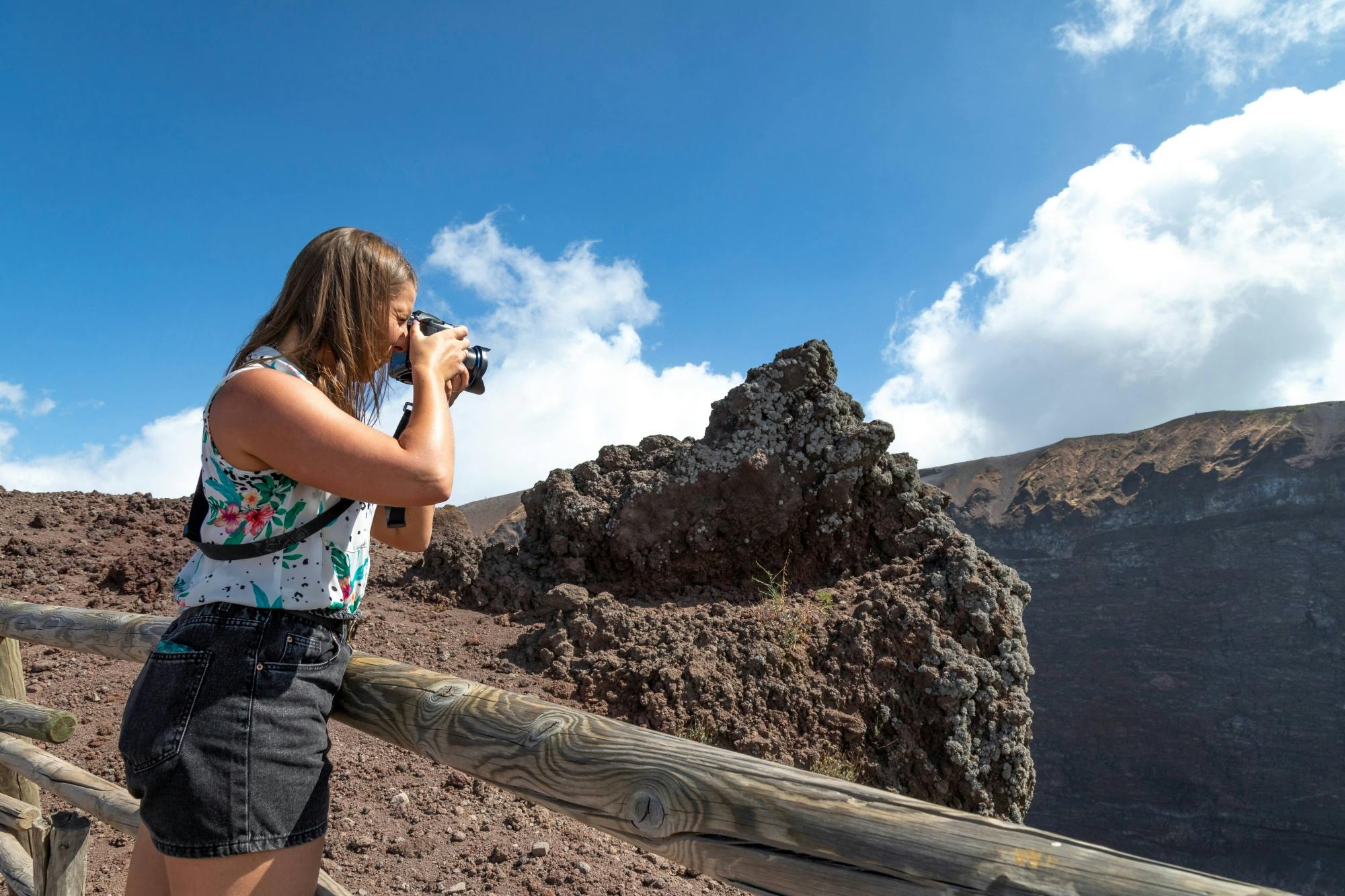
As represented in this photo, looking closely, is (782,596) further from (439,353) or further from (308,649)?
(308,649)

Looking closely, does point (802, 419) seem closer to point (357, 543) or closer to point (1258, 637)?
point (357, 543)

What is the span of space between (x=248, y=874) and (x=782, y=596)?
4894mm

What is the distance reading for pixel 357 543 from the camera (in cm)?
154

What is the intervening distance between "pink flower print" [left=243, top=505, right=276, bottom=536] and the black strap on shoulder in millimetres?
23

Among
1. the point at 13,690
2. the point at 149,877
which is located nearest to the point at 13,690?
the point at 13,690

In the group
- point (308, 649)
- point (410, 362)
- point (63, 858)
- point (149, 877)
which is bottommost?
point (63, 858)

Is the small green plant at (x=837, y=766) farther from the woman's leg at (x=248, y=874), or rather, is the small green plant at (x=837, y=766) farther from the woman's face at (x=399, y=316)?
the woman's face at (x=399, y=316)

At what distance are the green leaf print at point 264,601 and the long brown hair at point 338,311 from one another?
361mm

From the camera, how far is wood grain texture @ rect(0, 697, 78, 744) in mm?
3119

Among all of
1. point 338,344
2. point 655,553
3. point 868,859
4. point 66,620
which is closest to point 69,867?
point 66,620

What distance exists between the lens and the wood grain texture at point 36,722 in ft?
10.2

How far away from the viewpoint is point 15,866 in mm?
2947

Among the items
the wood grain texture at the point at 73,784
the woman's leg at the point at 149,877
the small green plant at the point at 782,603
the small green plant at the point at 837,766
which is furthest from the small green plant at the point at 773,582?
the woman's leg at the point at 149,877

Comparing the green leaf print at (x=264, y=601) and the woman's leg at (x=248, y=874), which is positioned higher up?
the green leaf print at (x=264, y=601)
